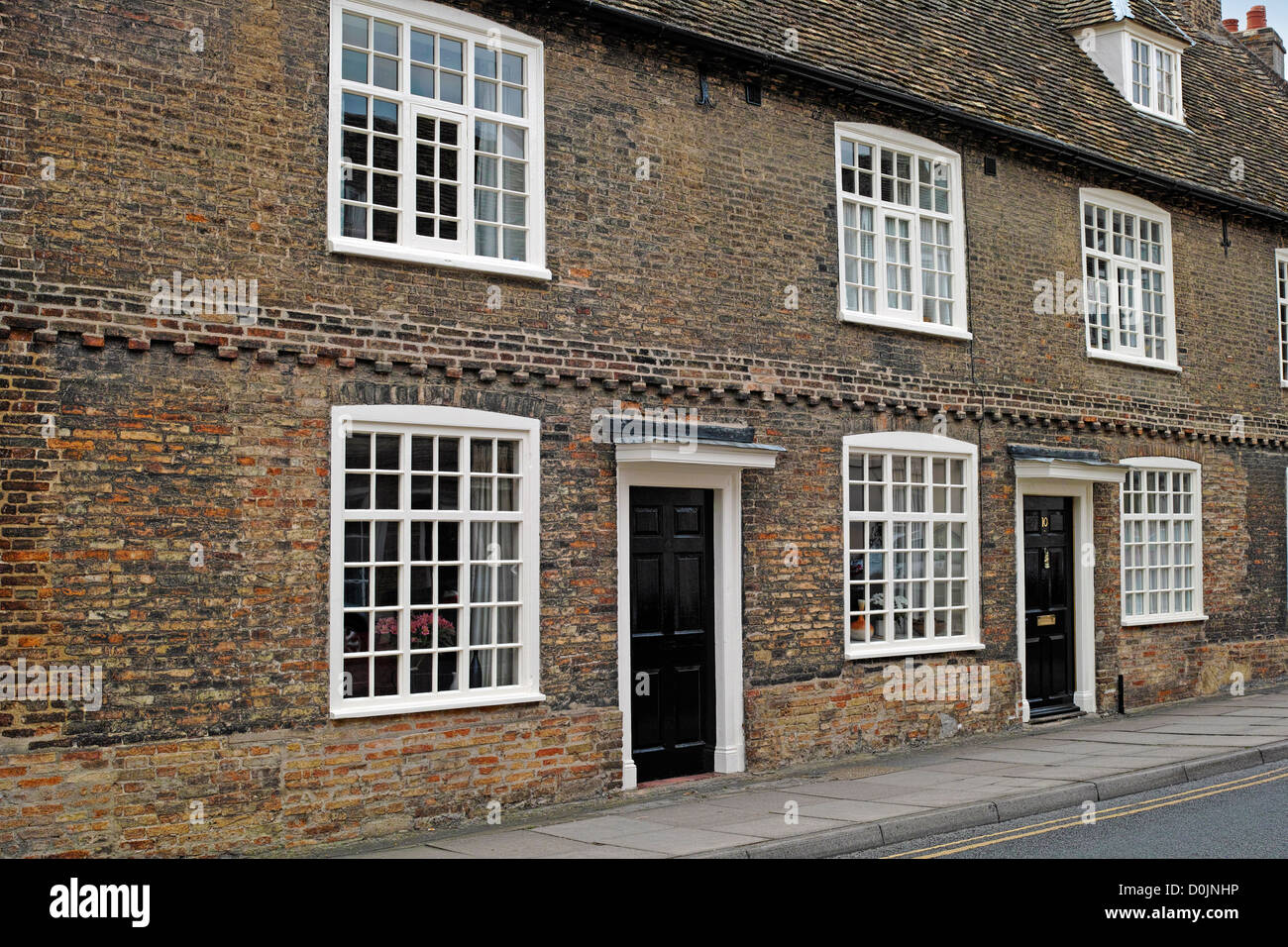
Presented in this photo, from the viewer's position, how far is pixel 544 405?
10594 millimetres

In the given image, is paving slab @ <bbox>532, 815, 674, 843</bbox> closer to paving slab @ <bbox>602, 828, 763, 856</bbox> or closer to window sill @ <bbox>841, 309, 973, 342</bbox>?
paving slab @ <bbox>602, 828, 763, 856</bbox>

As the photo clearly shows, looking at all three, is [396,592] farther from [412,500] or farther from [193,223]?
[193,223]

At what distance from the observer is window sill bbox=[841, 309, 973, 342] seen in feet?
42.9

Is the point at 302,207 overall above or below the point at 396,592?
above

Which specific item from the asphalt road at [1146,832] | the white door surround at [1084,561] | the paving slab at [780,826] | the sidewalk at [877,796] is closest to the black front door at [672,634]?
the sidewalk at [877,796]

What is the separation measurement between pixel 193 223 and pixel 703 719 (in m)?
6.34

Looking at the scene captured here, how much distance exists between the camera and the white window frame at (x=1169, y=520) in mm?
16109

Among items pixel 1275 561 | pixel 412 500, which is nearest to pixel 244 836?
pixel 412 500

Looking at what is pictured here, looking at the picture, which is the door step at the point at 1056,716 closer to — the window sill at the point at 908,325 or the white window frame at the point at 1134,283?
the white window frame at the point at 1134,283

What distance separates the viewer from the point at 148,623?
8500mm

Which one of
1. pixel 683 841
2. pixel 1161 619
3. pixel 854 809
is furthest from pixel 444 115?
pixel 1161 619

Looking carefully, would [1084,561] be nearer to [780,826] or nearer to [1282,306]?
[1282,306]

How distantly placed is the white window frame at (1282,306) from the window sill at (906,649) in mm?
8452

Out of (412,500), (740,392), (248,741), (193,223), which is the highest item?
(193,223)
